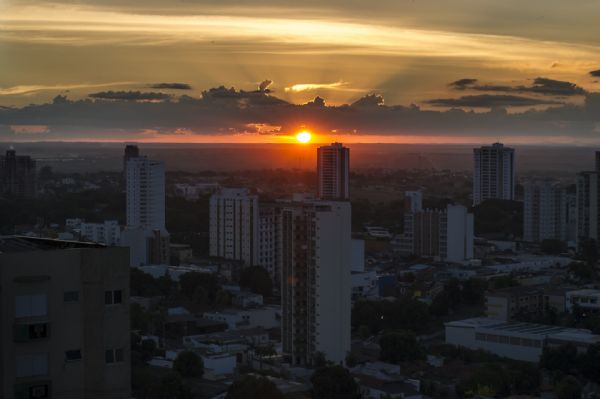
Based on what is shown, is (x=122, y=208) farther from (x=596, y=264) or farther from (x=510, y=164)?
(x=510, y=164)

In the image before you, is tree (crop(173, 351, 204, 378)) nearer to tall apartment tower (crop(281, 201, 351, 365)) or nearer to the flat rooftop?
tall apartment tower (crop(281, 201, 351, 365))

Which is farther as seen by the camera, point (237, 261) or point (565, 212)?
point (565, 212)

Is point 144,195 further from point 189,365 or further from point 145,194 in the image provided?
point 189,365

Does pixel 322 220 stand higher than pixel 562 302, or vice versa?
pixel 322 220

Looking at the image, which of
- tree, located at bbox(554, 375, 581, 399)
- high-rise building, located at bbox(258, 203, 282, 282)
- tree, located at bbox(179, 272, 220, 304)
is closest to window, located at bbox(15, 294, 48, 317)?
tree, located at bbox(554, 375, 581, 399)

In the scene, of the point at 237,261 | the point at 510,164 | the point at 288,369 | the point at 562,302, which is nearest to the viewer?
the point at 288,369

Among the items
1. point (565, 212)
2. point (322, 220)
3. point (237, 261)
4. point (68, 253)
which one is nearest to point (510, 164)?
point (565, 212)

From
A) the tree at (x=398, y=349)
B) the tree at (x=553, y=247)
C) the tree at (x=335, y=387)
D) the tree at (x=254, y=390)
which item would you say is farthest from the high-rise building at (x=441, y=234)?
the tree at (x=254, y=390)

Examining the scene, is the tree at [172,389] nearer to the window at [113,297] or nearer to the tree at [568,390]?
the tree at [568,390]
